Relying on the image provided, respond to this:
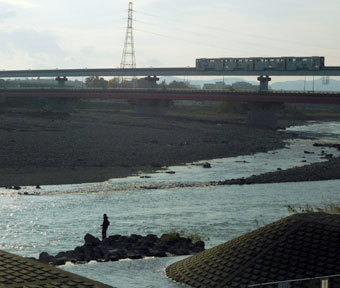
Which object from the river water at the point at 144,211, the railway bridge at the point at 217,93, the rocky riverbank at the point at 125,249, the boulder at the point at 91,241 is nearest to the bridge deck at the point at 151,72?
the railway bridge at the point at 217,93

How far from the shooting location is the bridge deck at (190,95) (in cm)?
10700

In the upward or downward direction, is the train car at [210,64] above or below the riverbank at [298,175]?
above

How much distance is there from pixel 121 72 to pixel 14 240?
424 ft

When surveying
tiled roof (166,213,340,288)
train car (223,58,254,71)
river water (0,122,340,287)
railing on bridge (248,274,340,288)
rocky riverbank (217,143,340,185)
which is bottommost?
rocky riverbank (217,143,340,185)

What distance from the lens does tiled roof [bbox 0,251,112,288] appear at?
17.3m

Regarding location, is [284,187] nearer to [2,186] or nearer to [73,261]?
[2,186]

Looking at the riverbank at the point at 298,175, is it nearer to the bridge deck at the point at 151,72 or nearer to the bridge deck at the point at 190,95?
the bridge deck at the point at 190,95

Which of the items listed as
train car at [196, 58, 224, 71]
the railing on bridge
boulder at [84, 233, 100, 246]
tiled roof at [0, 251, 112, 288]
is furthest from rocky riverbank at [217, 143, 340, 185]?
train car at [196, 58, 224, 71]

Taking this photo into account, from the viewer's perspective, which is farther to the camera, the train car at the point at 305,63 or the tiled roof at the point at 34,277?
the train car at the point at 305,63

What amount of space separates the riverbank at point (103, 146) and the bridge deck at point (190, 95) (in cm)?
813

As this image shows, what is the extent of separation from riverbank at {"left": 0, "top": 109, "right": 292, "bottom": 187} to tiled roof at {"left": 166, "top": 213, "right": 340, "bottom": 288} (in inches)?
1031

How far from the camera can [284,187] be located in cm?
4934

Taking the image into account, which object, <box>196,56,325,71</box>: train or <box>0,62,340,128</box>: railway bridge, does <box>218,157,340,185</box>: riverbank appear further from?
<box>196,56,325,71</box>: train

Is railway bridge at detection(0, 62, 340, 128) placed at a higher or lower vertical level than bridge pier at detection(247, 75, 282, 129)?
higher
